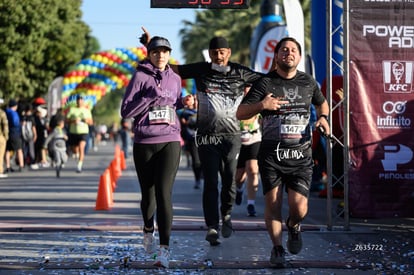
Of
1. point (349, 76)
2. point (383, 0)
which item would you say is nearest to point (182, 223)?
point (349, 76)

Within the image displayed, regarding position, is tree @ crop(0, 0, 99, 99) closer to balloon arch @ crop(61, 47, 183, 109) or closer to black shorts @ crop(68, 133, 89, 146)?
balloon arch @ crop(61, 47, 183, 109)

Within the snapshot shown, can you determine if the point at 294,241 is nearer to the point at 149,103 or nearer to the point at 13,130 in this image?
the point at 149,103

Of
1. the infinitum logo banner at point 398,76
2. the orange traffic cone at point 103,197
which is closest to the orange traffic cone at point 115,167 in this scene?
the orange traffic cone at point 103,197

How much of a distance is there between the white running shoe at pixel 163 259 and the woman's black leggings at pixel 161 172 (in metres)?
0.09

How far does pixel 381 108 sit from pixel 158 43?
3.19 meters

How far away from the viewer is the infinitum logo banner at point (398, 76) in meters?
9.44

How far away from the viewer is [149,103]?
24.2 feet

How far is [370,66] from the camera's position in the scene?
948 cm

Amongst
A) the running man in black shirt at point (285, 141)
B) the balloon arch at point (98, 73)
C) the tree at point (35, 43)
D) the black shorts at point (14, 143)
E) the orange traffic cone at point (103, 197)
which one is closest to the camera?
the running man in black shirt at point (285, 141)

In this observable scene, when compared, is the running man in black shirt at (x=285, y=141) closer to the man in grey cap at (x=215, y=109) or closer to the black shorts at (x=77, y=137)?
the man in grey cap at (x=215, y=109)

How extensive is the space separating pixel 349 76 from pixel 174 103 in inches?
107

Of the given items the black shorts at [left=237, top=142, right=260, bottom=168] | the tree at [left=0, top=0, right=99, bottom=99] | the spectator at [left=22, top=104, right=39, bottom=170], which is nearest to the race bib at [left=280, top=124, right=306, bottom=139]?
the black shorts at [left=237, top=142, right=260, bottom=168]

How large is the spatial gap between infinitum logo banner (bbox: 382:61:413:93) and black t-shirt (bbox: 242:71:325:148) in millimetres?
2369

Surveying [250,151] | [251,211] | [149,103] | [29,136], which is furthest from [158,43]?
[29,136]
